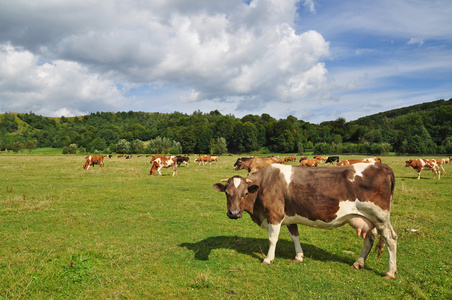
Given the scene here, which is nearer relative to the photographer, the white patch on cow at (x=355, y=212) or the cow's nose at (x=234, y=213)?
the white patch on cow at (x=355, y=212)

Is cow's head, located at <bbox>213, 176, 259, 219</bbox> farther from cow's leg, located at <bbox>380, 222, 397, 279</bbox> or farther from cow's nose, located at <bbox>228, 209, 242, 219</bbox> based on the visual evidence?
cow's leg, located at <bbox>380, 222, 397, 279</bbox>

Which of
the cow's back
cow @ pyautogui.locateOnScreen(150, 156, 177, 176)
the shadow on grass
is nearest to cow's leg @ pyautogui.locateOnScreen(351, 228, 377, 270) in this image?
the shadow on grass

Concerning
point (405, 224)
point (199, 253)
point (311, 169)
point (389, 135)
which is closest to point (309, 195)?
point (311, 169)

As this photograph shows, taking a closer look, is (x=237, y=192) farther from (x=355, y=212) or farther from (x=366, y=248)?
(x=366, y=248)

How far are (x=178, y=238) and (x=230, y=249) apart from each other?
6.43 ft

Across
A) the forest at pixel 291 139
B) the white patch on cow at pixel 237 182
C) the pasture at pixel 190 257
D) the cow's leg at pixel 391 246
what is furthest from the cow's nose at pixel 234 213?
the forest at pixel 291 139

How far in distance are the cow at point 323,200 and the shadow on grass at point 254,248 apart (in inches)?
22.7

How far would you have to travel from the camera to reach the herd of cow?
20.4ft

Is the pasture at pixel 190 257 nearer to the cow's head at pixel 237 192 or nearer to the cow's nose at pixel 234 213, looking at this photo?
the cow's nose at pixel 234 213

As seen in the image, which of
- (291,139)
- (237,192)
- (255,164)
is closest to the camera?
(237,192)

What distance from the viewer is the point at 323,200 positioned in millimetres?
6438

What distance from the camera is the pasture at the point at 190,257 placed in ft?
18.1

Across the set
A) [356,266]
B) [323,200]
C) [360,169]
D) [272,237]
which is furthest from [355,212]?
[272,237]

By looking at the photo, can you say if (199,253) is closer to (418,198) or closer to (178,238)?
(178,238)
